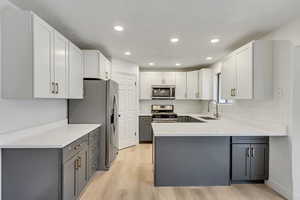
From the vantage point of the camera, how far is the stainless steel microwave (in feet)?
19.5

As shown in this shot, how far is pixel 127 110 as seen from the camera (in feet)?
17.2

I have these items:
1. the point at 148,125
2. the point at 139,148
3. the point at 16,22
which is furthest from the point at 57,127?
the point at 148,125

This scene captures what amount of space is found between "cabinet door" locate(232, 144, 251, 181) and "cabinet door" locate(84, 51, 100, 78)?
281 cm

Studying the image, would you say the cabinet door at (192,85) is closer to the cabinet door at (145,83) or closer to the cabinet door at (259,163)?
the cabinet door at (145,83)

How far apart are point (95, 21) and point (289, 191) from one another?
3.49m

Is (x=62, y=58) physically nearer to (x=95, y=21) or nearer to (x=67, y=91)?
(x=67, y=91)

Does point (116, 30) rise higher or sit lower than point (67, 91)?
higher

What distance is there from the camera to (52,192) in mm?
1992

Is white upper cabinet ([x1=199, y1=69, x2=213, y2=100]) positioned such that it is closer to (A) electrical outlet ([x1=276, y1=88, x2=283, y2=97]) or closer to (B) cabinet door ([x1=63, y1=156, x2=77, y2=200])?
(A) electrical outlet ([x1=276, y1=88, x2=283, y2=97])

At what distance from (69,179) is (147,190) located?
1160 millimetres

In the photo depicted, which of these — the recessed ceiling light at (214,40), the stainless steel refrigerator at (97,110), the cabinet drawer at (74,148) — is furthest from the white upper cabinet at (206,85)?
the cabinet drawer at (74,148)

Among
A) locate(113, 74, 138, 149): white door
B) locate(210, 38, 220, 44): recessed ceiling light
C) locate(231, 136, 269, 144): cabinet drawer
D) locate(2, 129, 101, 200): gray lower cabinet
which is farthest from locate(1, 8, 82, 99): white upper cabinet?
locate(113, 74, 138, 149): white door

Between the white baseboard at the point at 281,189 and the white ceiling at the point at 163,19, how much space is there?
2.30 meters

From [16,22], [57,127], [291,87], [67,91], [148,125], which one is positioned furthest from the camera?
[148,125]
